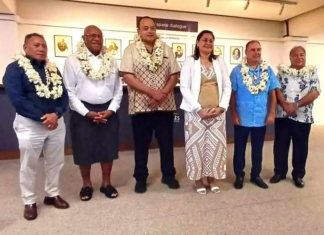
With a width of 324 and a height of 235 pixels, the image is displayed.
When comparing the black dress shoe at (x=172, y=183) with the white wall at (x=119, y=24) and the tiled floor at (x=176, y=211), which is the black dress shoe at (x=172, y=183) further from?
the white wall at (x=119, y=24)

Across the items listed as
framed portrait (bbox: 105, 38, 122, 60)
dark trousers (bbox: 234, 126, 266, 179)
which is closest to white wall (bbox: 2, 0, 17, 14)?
framed portrait (bbox: 105, 38, 122, 60)

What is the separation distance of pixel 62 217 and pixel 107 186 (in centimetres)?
57

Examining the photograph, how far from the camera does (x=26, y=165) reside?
7.78 ft

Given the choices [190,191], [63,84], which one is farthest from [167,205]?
[63,84]

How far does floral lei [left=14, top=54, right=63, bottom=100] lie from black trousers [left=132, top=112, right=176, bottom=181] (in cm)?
77

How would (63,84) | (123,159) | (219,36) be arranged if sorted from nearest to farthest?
(63,84) < (123,159) < (219,36)

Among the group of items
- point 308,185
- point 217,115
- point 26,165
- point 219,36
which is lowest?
point 308,185

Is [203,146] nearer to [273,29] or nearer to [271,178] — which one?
[271,178]

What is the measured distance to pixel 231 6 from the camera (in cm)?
657

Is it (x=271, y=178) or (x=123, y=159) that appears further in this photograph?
(x=123, y=159)

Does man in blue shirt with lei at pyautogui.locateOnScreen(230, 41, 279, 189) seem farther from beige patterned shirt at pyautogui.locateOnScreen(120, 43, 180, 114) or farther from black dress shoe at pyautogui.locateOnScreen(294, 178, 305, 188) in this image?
beige patterned shirt at pyautogui.locateOnScreen(120, 43, 180, 114)

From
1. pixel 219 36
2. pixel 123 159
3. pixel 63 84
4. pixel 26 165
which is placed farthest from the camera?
pixel 219 36

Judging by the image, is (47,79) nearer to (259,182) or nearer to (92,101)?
(92,101)

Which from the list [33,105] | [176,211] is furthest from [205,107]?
[33,105]
